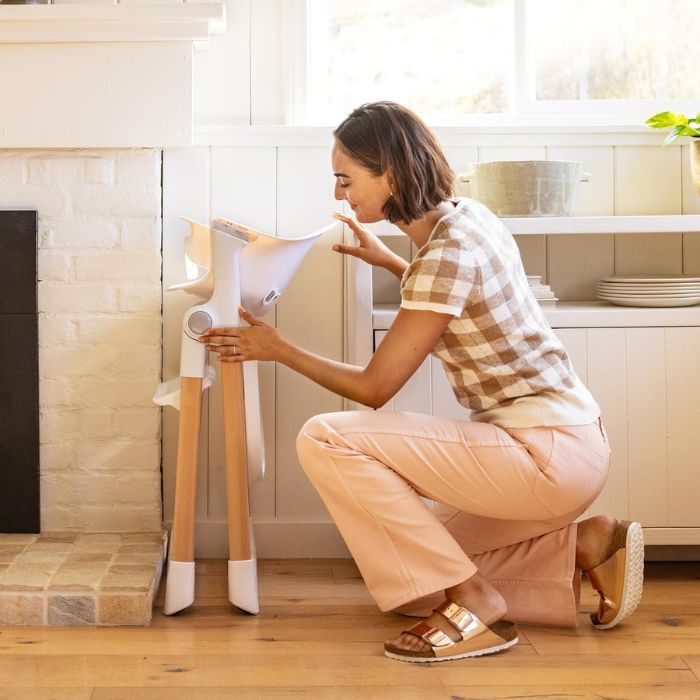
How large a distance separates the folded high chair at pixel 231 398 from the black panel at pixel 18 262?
25.4 inches

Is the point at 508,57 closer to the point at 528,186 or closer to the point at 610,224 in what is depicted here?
the point at 528,186

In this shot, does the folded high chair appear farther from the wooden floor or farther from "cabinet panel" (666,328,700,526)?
"cabinet panel" (666,328,700,526)

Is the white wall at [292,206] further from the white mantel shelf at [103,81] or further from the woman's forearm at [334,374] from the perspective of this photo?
the woman's forearm at [334,374]

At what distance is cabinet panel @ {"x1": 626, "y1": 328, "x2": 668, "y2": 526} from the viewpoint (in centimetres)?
260

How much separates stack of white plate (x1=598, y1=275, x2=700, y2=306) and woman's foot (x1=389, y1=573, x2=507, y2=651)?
3.05ft

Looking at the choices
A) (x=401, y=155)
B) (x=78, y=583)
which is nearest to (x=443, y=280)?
(x=401, y=155)

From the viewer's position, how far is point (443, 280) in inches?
80.4

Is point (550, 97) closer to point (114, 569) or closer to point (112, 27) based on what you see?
point (112, 27)

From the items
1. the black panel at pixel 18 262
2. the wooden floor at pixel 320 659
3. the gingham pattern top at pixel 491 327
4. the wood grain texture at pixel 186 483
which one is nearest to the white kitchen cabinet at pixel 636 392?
the wooden floor at pixel 320 659

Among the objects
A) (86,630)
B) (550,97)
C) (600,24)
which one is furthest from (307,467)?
(600,24)

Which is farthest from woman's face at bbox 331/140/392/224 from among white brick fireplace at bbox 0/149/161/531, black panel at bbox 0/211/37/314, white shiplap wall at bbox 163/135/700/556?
black panel at bbox 0/211/37/314

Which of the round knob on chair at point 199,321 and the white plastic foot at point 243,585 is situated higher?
the round knob on chair at point 199,321

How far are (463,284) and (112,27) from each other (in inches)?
50.6

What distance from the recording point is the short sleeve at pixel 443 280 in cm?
204
